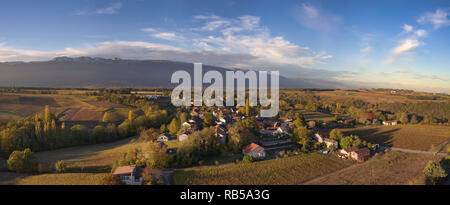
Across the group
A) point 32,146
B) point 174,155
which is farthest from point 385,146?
point 32,146

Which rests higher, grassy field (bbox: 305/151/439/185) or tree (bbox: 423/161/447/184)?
tree (bbox: 423/161/447/184)

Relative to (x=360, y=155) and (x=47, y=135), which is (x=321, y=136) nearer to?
(x=360, y=155)

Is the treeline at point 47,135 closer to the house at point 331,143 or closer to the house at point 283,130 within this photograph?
the house at point 283,130

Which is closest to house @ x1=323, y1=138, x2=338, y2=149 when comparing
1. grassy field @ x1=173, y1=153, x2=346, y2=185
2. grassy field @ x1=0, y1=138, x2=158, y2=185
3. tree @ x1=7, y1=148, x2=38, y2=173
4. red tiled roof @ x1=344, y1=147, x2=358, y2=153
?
red tiled roof @ x1=344, y1=147, x2=358, y2=153

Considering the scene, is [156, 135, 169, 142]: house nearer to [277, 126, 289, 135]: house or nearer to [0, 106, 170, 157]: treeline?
[0, 106, 170, 157]: treeline

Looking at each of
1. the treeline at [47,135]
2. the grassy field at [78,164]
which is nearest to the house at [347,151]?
the grassy field at [78,164]

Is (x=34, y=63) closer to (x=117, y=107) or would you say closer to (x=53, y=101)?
(x=53, y=101)
